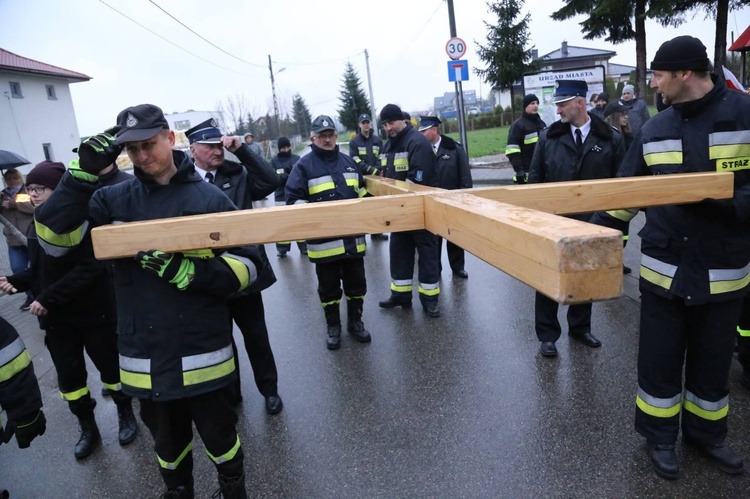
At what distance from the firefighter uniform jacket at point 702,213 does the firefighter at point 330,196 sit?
8.12 feet

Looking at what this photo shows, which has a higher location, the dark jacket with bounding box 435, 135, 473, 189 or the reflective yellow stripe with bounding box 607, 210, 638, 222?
the dark jacket with bounding box 435, 135, 473, 189

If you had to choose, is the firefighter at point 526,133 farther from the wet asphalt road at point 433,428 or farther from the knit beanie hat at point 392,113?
the wet asphalt road at point 433,428

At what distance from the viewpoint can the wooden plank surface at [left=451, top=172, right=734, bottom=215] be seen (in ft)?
6.22

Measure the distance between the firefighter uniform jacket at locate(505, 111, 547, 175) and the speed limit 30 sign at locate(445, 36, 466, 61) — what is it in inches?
185

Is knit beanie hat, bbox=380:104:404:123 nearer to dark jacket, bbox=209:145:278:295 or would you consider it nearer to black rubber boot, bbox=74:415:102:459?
dark jacket, bbox=209:145:278:295

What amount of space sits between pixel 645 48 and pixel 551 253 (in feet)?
73.8

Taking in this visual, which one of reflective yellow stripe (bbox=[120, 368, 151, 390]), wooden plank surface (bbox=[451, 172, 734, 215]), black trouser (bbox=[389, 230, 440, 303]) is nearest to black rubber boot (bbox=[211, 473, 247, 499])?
reflective yellow stripe (bbox=[120, 368, 151, 390])

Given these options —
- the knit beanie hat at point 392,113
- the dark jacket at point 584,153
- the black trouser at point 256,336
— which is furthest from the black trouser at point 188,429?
the knit beanie hat at point 392,113

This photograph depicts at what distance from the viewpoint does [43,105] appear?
86.0 ft

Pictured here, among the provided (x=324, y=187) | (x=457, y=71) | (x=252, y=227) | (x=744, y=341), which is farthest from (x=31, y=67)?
(x=744, y=341)

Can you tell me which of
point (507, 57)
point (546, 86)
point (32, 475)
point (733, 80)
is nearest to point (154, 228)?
point (32, 475)

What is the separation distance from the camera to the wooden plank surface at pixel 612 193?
1896 mm

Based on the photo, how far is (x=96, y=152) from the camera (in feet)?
6.27

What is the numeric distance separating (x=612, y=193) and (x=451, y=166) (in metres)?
4.00
